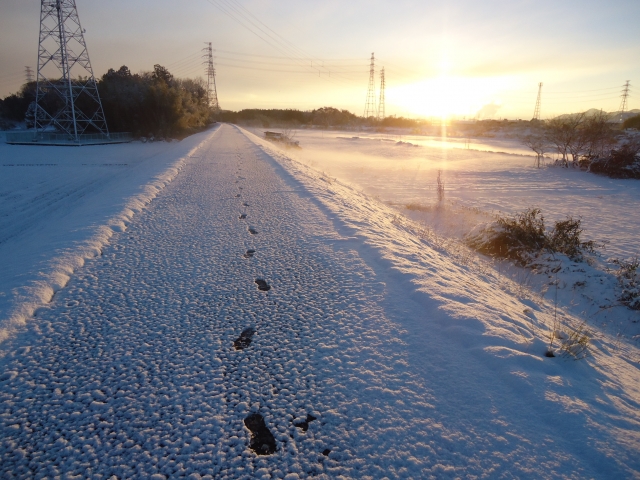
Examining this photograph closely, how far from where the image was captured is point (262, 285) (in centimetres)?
415

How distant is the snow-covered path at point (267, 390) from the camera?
2016mm

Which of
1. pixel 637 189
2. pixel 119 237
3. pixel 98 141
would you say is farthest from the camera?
pixel 98 141

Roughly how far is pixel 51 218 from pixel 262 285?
24.3ft

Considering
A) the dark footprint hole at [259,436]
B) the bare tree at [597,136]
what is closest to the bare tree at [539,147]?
the bare tree at [597,136]

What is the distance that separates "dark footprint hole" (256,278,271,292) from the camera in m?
4.05

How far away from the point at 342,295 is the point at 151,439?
229 cm

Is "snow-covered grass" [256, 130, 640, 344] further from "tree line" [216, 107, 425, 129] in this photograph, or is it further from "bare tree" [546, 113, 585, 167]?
"tree line" [216, 107, 425, 129]

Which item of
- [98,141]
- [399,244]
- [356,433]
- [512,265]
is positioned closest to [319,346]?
[356,433]

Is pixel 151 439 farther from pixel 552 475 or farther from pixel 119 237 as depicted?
pixel 119 237

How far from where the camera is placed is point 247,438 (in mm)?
2145

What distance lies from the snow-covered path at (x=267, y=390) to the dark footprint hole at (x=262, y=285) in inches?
0.5

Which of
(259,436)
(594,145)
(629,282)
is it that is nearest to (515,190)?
(594,145)

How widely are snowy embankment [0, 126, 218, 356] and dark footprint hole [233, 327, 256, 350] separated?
188 centimetres

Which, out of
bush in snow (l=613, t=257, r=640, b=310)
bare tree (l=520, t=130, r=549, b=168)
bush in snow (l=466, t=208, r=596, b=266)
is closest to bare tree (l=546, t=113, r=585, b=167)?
bare tree (l=520, t=130, r=549, b=168)
